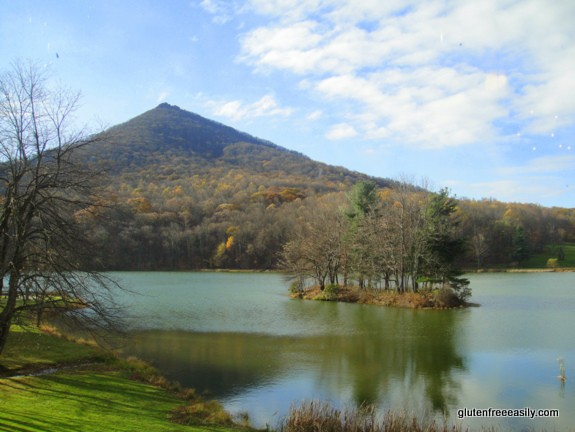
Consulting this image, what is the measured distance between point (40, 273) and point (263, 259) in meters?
76.1

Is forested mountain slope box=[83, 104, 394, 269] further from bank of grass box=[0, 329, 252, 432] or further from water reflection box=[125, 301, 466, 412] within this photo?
bank of grass box=[0, 329, 252, 432]

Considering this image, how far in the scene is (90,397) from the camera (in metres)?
10.8

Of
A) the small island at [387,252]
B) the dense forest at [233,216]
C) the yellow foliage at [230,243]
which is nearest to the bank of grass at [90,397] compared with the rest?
the small island at [387,252]

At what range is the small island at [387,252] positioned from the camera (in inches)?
1437

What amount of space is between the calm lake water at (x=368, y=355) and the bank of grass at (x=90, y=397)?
145 cm

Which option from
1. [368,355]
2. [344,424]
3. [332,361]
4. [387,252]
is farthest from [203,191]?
[344,424]

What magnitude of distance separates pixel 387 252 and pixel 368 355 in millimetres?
21472

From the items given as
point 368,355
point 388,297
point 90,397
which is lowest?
point 368,355

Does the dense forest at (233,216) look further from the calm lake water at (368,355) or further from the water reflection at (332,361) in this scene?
the water reflection at (332,361)

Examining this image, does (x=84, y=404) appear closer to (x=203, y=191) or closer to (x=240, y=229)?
(x=240, y=229)

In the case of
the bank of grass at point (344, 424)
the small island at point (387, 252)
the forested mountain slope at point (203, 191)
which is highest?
the forested mountain slope at point (203, 191)

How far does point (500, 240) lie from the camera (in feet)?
299

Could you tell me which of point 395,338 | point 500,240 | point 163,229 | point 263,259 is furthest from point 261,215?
point 395,338

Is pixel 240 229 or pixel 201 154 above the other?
pixel 201 154
